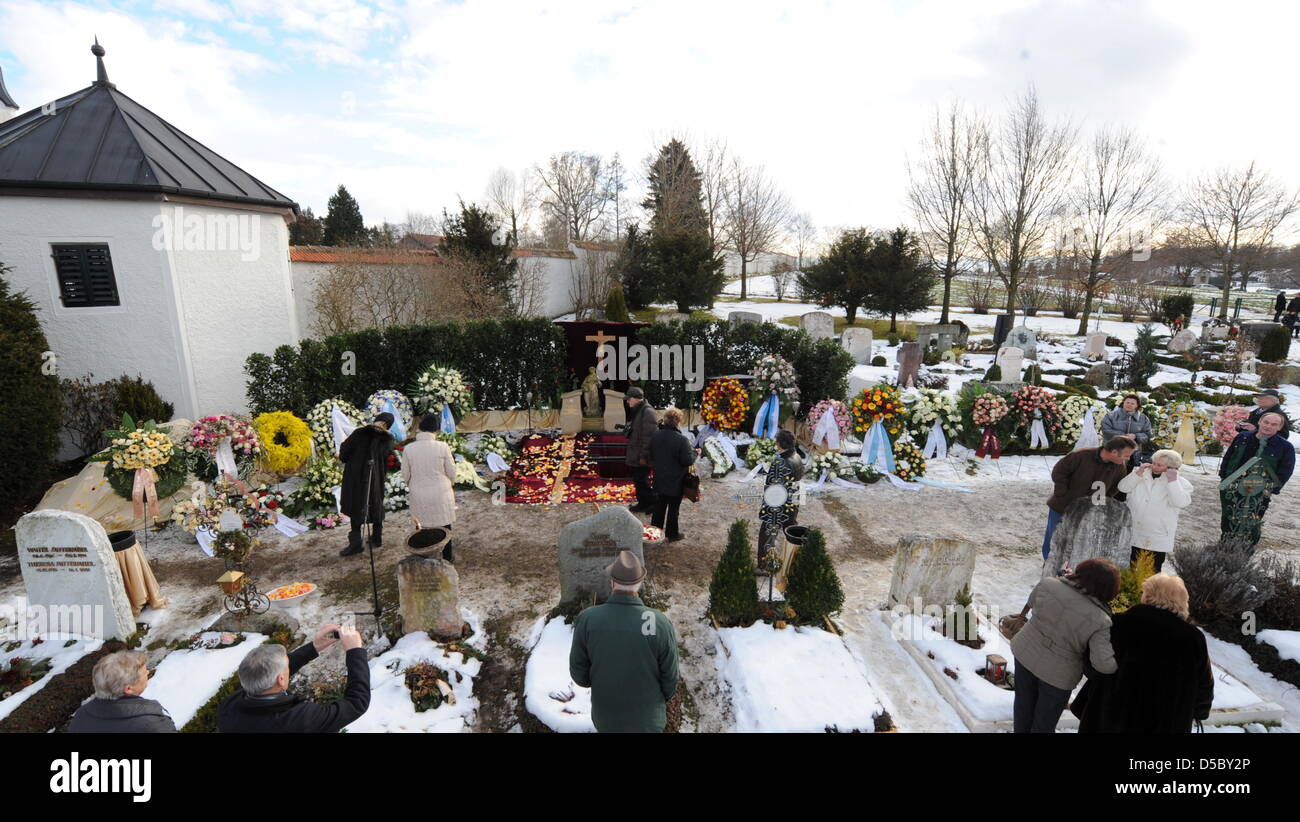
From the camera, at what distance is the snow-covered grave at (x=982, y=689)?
15.7 feet

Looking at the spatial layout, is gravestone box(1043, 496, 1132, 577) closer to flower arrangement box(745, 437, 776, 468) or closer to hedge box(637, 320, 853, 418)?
flower arrangement box(745, 437, 776, 468)

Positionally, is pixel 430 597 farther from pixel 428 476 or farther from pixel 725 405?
pixel 725 405

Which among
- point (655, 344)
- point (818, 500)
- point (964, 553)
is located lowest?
point (818, 500)

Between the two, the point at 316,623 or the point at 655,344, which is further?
the point at 655,344

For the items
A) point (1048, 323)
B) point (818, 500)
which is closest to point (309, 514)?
point (818, 500)

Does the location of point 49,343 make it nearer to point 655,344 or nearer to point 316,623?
point 316,623

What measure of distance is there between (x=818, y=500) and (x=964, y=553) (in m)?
3.63

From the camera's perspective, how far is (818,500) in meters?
9.80

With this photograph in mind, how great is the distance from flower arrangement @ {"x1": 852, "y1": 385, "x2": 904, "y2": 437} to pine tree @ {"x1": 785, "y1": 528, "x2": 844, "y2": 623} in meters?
5.55

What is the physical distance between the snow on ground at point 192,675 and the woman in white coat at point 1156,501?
8.51 meters

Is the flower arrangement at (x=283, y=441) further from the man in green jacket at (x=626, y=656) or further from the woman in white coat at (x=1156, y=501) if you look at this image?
the woman in white coat at (x=1156, y=501)

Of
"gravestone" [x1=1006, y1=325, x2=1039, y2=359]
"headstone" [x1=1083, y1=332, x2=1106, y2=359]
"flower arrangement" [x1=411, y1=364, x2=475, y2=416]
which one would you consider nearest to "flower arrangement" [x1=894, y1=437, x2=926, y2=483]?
"flower arrangement" [x1=411, y1=364, x2=475, y2=416]

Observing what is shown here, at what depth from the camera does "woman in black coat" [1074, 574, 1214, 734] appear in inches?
135
